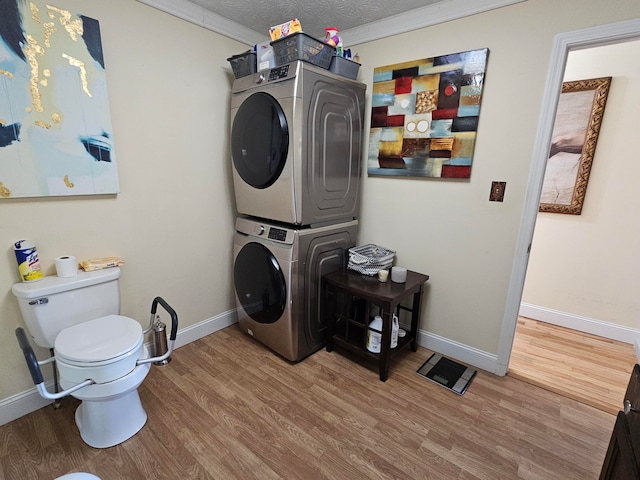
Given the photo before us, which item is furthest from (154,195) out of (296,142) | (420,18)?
(420,18)

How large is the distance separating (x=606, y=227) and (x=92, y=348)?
11.7 ft

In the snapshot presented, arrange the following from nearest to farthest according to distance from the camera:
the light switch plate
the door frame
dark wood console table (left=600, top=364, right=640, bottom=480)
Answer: dark wood console table (left=600, top=364, right=640, bottom=480) → the door frame → the light switch plate

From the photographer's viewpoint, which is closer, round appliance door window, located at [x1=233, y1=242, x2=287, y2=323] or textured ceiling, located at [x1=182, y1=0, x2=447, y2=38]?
textured ceiling, located at [x1=182, y1=0, x2=447, y2=38]

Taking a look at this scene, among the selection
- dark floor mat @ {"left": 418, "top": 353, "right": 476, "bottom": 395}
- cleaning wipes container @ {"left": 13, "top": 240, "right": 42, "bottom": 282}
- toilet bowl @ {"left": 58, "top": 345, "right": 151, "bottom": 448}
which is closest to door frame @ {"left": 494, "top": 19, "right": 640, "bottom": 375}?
dark floor mat @ {"left": 418, "top": 353, "right": 476, "bottom": 395}

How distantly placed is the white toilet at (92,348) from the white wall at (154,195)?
0.19 metres

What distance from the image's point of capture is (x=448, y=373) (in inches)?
78.2

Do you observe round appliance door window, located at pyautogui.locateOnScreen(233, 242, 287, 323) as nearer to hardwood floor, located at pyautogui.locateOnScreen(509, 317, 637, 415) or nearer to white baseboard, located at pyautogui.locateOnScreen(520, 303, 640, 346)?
hardwood floor, located at pyautogui.locateOnScreen(509, 317, 637, 415)

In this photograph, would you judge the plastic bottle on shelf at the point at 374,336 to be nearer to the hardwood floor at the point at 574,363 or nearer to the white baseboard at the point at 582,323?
the hardwood floor at the point at 574,363

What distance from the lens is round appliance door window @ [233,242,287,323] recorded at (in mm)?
1936

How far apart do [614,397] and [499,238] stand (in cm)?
120

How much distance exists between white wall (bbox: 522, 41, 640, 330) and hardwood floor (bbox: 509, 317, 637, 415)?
0.23 metres

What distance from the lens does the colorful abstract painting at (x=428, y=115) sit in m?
1.80

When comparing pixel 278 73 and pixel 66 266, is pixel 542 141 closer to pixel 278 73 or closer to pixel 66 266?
pixel 278 73

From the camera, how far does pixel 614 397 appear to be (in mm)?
1840
